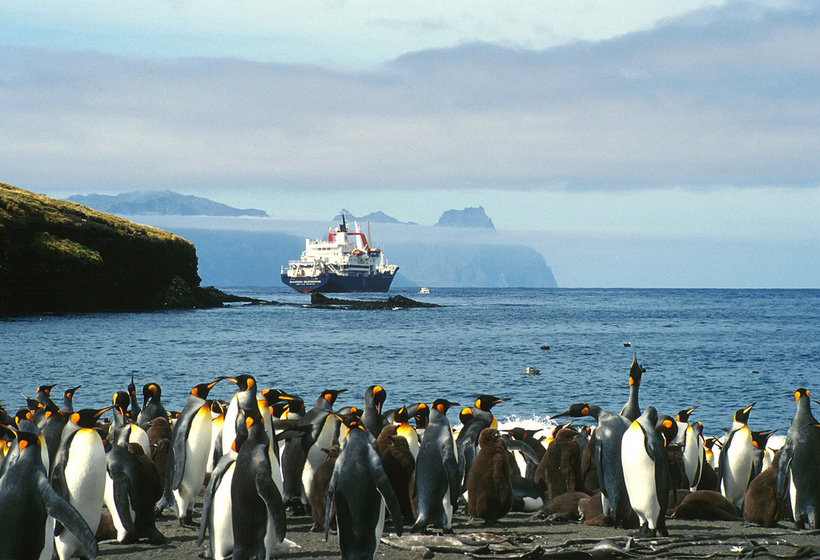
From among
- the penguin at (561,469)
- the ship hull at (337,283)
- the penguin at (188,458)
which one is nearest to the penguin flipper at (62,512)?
the penguin at (188,458)

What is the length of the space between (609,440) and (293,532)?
9.72 ft

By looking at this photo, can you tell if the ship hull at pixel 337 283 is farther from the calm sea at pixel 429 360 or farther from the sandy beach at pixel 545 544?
the sandy beach at pixel 545 544

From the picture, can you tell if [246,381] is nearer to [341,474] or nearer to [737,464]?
[341,474]

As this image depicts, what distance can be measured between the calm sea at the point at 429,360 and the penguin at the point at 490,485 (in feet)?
37.7

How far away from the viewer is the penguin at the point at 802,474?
7367 mm

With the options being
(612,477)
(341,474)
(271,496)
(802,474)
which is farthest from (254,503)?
(802,474)

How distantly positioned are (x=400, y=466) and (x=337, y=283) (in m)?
129

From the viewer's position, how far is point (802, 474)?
7391 mm

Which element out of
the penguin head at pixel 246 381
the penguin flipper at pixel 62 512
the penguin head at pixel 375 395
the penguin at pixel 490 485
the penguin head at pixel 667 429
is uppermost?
the penguin head at pixel 246 381

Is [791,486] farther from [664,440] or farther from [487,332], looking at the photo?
[487,332]

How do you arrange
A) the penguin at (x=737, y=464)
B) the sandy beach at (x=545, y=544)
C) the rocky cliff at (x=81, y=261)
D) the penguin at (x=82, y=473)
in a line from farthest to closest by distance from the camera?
the rocky cliff at (x=81, y=261)
the penguin at (x=737, y=464)
the penguin at (x=82, y=473)
the sandy beach at (x=545, y=544)

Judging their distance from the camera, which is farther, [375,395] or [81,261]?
[81,261]

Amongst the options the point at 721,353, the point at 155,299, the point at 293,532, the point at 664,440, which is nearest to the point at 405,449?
the point at 293,532

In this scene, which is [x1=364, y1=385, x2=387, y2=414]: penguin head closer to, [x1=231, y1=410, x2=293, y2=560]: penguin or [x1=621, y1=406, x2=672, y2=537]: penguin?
[x1=621, y1=406, x2=672, y2=537]: penguin
